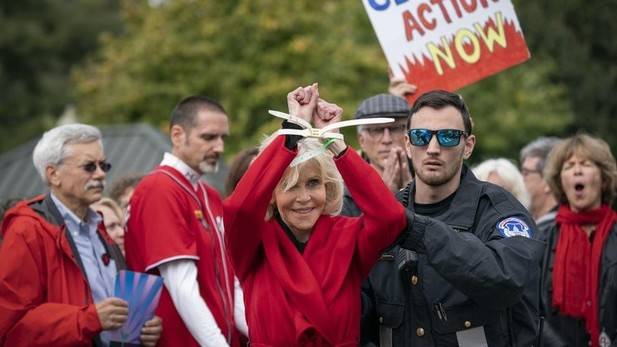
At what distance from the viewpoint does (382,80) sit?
24016mm

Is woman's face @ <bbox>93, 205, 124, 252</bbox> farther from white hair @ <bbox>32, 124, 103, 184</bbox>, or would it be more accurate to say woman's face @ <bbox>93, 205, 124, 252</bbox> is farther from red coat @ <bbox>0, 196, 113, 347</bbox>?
red coat @ <bbox>0, 196, 113, 347</bbox>

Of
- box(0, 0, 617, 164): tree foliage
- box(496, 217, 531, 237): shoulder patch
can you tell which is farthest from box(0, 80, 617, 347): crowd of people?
box(0, 0, 617, 164): tree foliage

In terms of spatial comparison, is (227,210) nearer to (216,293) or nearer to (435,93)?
(435,93)

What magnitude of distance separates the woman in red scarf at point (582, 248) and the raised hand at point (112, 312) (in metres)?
2.67

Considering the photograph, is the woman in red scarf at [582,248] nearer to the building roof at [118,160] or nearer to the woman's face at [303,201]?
the woman's face at [303,201]

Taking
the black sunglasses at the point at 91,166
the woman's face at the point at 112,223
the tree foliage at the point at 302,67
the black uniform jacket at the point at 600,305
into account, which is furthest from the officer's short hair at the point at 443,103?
the tree foliage at the point at 302,67

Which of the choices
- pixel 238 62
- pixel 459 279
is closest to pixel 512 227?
pixel 459 279

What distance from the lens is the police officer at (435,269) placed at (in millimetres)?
4652

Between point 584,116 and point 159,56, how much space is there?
428 inches

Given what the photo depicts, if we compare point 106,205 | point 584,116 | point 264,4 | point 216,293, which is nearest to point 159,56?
point 264,4

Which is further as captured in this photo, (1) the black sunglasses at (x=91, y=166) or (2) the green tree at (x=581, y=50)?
(2) the green tree at (x=581, y=50)

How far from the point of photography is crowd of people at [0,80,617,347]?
4.75 metres

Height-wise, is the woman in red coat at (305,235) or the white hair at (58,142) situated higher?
the white hair at (58,142)

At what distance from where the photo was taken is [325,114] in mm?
4824
